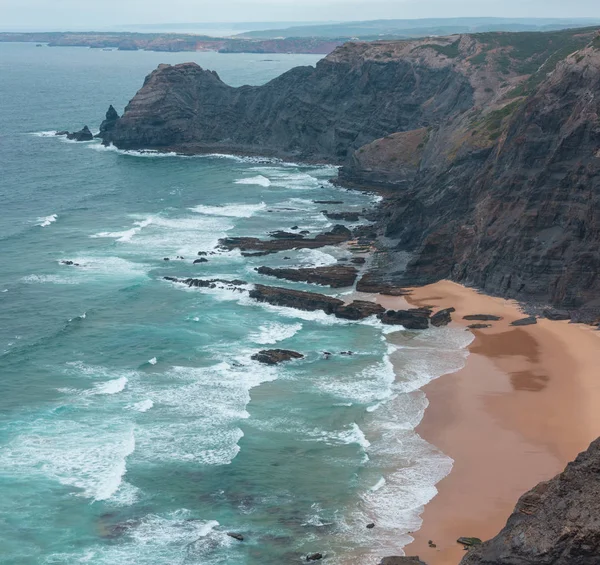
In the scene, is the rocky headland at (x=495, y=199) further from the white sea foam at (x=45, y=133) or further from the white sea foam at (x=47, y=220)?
the white sea foam at (x=45, y=133)

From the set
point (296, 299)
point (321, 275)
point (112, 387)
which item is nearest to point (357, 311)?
point (296, 299)

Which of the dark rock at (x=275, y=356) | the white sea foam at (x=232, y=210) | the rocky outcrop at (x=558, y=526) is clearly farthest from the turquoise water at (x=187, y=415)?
the rocky outcrop at (x=558, y=526)

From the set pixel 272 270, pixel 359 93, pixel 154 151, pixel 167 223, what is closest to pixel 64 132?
pixel 154 151

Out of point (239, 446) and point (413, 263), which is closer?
point (239, 446)

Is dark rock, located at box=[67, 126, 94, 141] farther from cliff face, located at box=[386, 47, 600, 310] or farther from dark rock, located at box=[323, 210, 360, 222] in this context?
cliff face, located at box=[386, 47, 600, 310]

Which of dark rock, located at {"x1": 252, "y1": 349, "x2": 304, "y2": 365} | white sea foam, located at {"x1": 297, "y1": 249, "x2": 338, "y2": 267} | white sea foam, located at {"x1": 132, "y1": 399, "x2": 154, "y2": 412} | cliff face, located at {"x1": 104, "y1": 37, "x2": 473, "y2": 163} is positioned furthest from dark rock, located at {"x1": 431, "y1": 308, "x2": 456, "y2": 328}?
cliff face, located at {"x1": 104, "y1": 37, "x2": 473, "y2": 163}

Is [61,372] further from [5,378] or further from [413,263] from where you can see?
[413,263]
